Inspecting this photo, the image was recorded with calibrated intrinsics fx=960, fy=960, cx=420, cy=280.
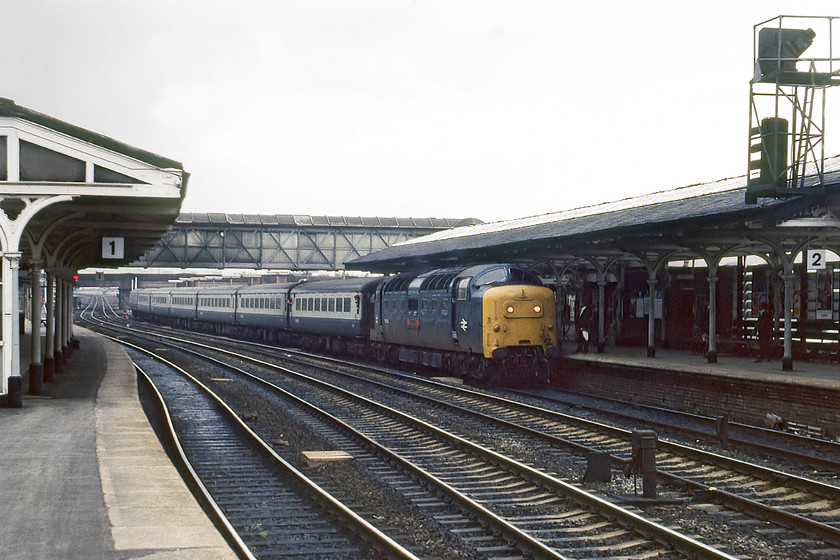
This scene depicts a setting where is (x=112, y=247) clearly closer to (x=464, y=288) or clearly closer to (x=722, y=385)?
(x=464, y=288)

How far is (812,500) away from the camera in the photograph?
10.7 m

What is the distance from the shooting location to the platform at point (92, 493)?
25.5 ft

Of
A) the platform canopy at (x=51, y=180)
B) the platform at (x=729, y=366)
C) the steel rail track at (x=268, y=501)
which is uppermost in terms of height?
the platform canopy at (x=51, y=180)

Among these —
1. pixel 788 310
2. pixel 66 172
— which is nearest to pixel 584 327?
pixel 788 310

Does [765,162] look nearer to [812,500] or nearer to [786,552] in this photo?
[812,500]

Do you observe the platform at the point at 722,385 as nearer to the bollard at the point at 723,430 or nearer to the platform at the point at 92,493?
the bollard at the point at 723,430

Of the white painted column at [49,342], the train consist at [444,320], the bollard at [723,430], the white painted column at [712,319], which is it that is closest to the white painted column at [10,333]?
the white painted column at [49,342]

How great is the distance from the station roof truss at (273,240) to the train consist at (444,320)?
1133 centimetres

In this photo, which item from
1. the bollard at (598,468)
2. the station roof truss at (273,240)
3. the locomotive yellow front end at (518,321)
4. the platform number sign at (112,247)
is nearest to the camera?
the bollard at (598,468)

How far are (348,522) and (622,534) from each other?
2.70 m

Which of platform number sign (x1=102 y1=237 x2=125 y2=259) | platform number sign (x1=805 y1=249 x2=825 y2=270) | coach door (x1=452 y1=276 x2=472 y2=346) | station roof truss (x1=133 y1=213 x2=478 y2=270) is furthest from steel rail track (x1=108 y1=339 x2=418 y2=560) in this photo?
station roof truss (x1=133 y1=213 x2=478 y2=270)

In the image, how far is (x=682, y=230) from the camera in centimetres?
1870

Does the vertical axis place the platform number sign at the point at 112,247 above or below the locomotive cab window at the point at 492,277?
above

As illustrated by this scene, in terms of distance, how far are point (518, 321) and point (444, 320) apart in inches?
112
